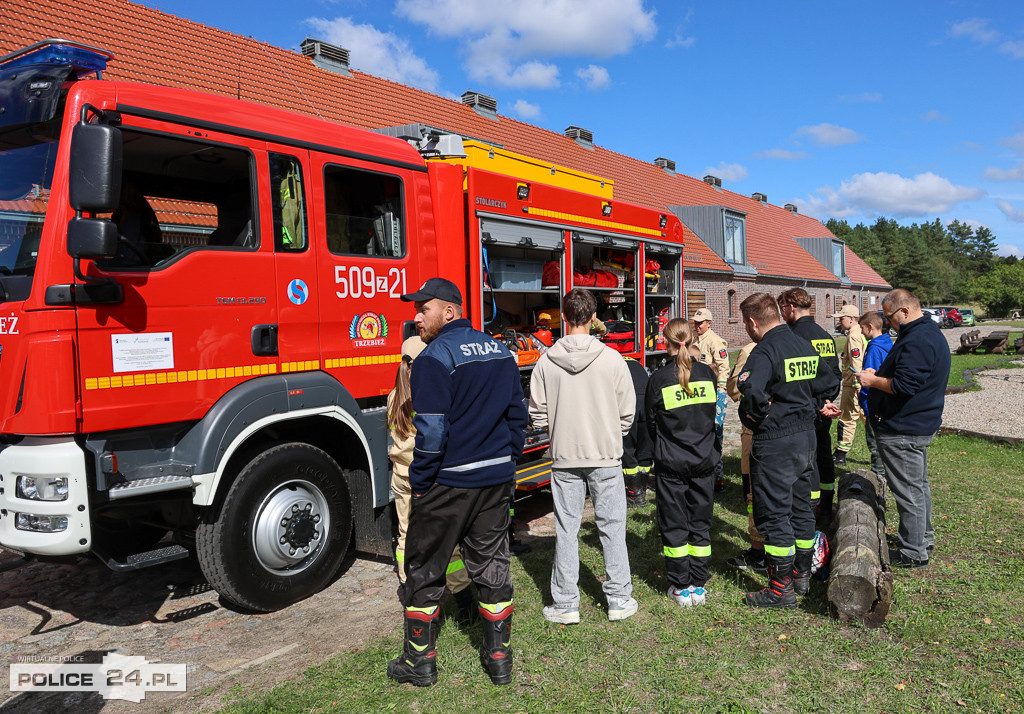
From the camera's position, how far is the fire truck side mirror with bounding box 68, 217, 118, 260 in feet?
11.4

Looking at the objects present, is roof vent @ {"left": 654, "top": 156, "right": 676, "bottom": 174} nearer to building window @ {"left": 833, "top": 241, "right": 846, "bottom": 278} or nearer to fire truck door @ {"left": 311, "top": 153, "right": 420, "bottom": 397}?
building window @ {"left": 833, "top": 241, "right": 846, "bottom": 278}

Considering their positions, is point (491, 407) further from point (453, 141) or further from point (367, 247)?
point (453, 141)

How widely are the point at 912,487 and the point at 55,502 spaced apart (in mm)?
5515

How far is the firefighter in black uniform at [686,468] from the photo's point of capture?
14.6ft

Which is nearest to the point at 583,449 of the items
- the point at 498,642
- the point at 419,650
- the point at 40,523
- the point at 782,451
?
the point at 498,642

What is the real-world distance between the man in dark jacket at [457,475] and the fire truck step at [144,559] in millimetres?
1408

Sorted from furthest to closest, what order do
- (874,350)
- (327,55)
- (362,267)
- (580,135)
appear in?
1. (580,135)
2. (327,55)
3. (874,350)
4. (362,267)

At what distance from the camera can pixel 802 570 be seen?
4566mm

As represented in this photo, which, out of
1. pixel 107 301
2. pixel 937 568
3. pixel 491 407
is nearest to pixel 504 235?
pixel 491 407

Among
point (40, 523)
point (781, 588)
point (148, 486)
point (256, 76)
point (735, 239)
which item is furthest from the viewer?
point (735, 239)

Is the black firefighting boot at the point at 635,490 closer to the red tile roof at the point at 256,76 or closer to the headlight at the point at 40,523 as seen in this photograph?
the headlight at the point at 40,523

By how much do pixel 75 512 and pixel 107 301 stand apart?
1.12 metres

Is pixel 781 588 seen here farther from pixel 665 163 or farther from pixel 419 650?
pixel 665 163

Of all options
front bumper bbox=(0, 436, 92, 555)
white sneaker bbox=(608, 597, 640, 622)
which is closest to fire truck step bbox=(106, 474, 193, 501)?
front bumper bbox=(0, 436, 92, 555)
